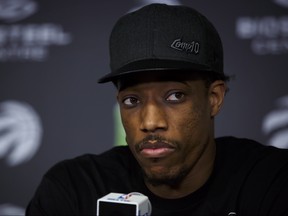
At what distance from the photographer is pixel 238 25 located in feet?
6.28

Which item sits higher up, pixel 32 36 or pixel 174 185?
pixel 32 36

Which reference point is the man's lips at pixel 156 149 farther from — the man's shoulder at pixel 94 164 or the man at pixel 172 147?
the man's shoulder at pixel 94 164

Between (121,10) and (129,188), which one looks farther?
(121,10)

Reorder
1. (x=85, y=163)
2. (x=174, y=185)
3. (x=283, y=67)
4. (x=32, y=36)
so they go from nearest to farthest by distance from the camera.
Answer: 1. (x=174, y=185)
2. (x=85, y=163)
3. (x=283, y=67)
4. (x=32, y=36)

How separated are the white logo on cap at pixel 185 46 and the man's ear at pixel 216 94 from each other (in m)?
0.14

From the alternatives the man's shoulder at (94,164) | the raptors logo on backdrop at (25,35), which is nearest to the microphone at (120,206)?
the man's shoulder at (94,164)

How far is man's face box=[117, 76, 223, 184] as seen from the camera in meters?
1.01

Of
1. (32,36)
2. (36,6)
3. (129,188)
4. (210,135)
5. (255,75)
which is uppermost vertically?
(36,6)

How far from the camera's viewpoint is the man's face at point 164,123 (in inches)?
39.7

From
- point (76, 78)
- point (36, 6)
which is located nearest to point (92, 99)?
point (76, 78)

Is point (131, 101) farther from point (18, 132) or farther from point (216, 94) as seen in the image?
point (18, 132)

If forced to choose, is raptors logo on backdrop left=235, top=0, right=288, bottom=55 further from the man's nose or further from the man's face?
the man's nose

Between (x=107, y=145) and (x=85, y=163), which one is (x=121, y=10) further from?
(x=85, y=163)

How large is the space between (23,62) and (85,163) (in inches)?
34.2
